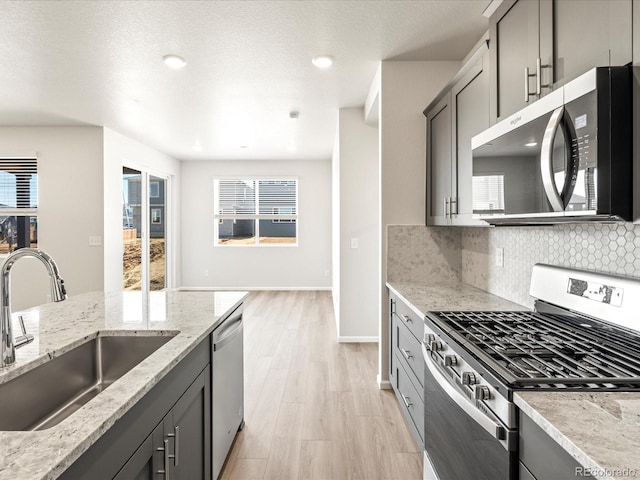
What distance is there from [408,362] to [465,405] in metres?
1.16

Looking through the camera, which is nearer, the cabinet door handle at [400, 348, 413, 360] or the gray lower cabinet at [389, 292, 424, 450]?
the gray lower cabinet at [389, 292, 424, 450]

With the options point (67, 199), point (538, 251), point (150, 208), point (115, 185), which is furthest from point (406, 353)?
point (150, 208)

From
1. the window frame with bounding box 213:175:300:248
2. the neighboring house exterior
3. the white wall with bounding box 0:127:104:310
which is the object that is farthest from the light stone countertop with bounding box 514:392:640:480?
the window frame with bounding box 213:175:300:248

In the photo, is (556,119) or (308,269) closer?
(556,119)

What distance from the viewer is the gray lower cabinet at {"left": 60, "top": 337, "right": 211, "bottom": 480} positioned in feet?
2.98

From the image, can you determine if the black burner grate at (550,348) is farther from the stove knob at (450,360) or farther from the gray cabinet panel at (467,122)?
the gray cabinet panel at (467,122)

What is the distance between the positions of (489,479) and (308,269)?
22.3ft

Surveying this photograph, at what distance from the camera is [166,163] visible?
281 inches

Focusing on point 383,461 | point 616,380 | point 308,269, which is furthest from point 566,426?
point 308,269

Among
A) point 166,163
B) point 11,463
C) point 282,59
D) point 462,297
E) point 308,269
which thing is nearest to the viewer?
point 11,463

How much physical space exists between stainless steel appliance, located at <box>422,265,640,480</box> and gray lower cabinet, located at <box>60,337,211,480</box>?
38.3 inches

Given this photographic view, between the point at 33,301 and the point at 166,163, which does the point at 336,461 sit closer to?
the point at 33,301

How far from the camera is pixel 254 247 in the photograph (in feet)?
25.8

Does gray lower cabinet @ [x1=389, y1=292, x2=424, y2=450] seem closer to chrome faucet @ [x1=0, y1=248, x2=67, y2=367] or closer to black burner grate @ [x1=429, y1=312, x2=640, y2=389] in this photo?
black burner grate @ [x1=429, y1=312, x2=640, y2=389]
